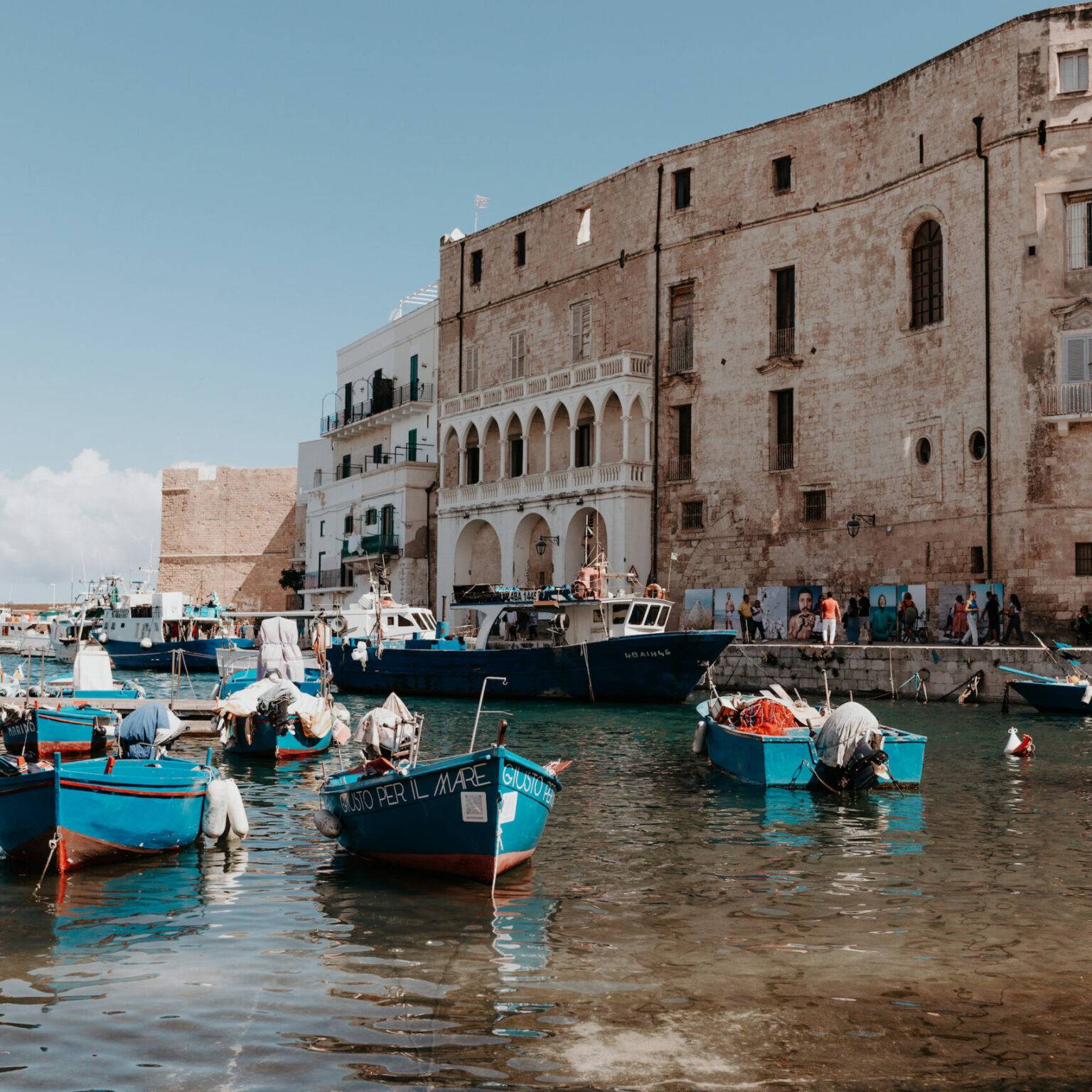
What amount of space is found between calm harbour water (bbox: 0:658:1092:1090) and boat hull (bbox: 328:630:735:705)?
14.0m

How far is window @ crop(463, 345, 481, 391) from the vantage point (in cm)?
4662

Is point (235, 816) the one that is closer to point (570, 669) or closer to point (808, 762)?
point (808, 762)

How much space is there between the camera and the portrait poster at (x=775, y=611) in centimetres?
3481

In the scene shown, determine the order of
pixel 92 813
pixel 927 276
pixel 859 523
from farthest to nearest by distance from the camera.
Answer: pixel 859 523 → pixel 927 276 → pixel 92 813

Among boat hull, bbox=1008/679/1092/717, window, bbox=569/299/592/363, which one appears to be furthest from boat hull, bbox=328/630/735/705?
window, bbox=569/299/592/363

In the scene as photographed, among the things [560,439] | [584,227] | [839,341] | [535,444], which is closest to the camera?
[839,341]

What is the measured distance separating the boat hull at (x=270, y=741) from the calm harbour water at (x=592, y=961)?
6.24 meters

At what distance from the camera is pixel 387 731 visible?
40.3 feet

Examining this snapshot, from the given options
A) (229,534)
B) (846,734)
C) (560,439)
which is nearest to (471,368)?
(560,439)

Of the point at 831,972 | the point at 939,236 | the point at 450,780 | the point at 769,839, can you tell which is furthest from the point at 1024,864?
the point at 939,236

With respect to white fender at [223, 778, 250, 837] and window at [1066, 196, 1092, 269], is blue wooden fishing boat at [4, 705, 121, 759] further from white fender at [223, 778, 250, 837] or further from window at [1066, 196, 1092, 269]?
window at [1066, 196, 1092, 269]

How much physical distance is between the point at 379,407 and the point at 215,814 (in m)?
40.9

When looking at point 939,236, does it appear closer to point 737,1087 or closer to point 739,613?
point 739,613

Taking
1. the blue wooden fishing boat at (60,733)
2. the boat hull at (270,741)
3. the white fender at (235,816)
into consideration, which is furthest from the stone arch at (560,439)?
the white fender at (235,816)
